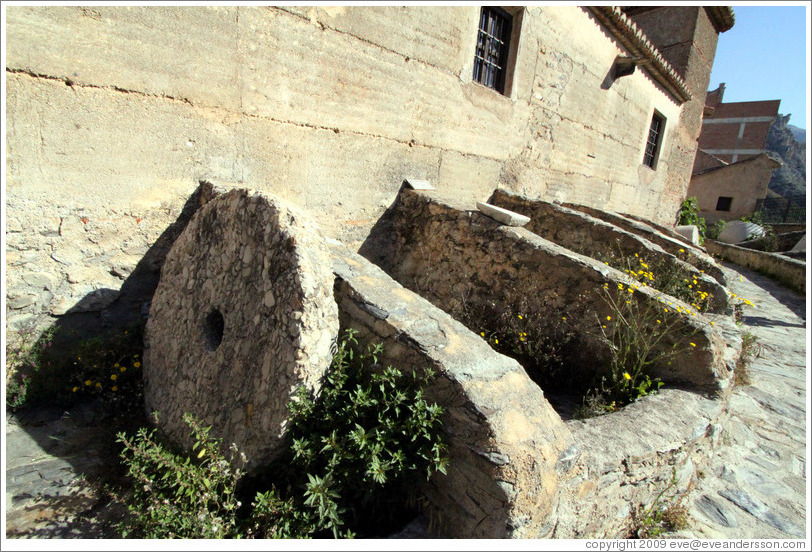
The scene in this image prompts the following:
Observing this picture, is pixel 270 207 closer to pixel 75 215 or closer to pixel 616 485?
pixel 75 215

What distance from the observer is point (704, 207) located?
2044 centimetres

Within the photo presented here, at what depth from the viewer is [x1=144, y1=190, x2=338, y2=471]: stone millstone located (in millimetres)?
1986

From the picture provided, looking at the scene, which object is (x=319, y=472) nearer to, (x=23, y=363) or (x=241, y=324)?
(x=241, y=324)

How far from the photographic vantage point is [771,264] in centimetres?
970

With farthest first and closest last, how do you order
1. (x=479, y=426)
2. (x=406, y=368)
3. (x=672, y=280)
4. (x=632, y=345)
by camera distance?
(x=672, y=280) < (x=632, y=345) < (x=406, y=368) < (x=479, y=426)

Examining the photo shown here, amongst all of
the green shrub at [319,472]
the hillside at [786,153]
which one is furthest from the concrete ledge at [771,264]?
the hillside at [786,153]

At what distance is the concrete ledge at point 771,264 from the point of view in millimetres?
8445

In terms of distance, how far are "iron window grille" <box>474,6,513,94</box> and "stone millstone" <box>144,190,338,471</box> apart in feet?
12.9

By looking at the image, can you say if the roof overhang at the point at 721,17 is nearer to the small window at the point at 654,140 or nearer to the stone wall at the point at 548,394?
the small window at the point at 654,140

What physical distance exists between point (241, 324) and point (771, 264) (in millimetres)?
12033

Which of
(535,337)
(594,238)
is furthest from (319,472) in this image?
(594,238)

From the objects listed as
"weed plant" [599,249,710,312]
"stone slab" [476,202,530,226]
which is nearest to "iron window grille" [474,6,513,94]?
"stone slab" [476,202,530,226]

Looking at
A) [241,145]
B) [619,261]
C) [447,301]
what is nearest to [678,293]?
[619,261]

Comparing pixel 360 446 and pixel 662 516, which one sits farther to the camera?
pixel 662 516
